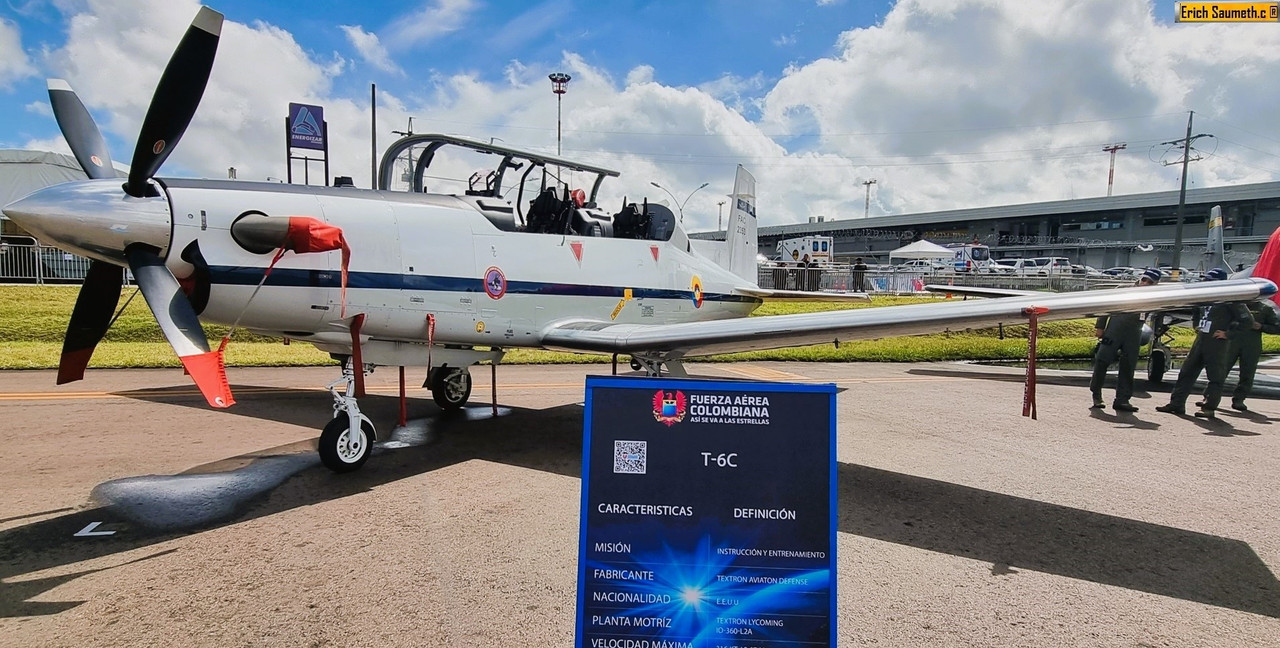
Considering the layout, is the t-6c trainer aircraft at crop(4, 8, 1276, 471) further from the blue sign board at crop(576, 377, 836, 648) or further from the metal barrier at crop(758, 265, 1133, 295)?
the metal barrier at crop(758, 265, 1133, 295)

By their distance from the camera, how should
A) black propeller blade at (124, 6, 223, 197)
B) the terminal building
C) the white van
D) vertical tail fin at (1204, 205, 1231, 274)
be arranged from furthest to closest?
1. the terminal building
2. the white van
3. vertical tail fin at (1204, 205, 1231, 274)
4. black propeller blade at (124, 6, 223, 197)

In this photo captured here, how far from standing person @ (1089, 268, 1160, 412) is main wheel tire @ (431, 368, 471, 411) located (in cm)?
944

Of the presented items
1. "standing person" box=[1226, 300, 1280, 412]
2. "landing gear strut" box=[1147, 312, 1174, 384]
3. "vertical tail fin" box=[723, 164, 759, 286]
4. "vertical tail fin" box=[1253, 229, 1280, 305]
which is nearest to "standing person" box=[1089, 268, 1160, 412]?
"standing person" box=[1226, 300, 1280, 412]

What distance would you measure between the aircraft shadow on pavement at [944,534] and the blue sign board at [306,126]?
1902cm

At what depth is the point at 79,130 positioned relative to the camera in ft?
17.9

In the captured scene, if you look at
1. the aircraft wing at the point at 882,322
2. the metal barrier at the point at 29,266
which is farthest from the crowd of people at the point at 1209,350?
the metal barrier at the point at 29,266

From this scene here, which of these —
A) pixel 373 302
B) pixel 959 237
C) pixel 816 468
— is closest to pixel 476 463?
pixel 373 302

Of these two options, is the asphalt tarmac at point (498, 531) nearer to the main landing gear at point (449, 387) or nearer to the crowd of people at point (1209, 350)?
the main landing gear at point (449, 387)

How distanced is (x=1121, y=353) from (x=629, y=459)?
10.3 m

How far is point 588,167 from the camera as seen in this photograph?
809 centimetres

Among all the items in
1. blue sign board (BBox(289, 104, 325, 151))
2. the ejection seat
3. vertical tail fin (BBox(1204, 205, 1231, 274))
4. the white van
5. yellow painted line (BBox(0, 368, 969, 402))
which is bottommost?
yellow painted line (BBox(0, 368, 969, 402))

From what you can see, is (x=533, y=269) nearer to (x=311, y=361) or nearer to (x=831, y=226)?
(x=311, y=361)

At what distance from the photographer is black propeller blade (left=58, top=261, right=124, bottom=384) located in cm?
518

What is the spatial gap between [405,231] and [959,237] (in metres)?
102
